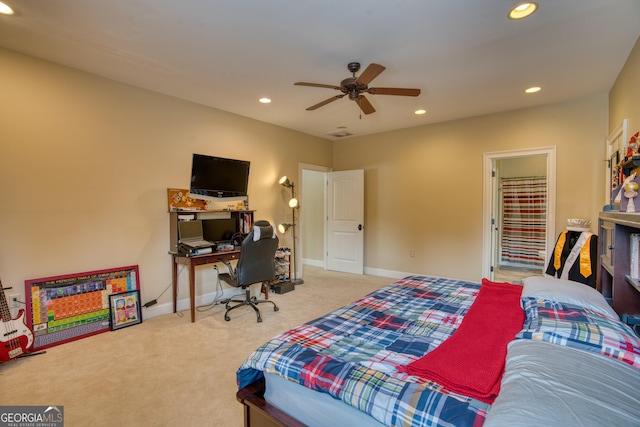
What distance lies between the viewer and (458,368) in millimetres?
1231

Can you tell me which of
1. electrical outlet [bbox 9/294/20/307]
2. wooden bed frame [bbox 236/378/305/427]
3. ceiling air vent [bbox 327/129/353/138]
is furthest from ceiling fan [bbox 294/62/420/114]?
electrical outlet [bbox 9/294/20/307]

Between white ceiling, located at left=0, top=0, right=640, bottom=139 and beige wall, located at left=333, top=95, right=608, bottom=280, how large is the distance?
487 millimetres

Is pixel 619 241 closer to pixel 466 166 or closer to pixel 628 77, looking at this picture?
pixel 628 77

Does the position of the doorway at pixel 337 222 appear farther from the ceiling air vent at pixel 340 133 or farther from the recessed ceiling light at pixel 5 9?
the recessed ceiling light at pixel 5 9

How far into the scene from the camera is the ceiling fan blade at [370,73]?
7.29 ft

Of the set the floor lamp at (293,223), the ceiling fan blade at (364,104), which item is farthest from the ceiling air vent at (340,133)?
the ceiling fan blade at (364,104)

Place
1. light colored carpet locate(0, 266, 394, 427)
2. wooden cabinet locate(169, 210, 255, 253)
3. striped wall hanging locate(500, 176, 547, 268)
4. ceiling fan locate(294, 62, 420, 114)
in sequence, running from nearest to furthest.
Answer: light colored carpet locate(0, 266, 394, 427) < ceiling fan locate(294, 62, 420, 114) < wooden cabinet locate(169, 210, 255, 253) < striped wall hanging locate(500, 176, 547, 268)

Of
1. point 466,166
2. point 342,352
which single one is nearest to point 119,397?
point 342,352

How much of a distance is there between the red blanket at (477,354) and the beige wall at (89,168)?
3.27 m

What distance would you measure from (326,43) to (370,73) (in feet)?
1.49

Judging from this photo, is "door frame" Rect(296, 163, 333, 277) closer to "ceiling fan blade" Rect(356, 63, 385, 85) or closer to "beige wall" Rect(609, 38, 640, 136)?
"ceiling fan blade" Rect(356, 63, 385, 85)

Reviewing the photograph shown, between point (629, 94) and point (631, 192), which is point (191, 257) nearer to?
point (631, 192)

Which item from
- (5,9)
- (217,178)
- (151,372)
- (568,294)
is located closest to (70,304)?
(151,372)

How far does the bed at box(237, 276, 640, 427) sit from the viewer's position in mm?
879
